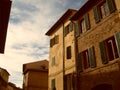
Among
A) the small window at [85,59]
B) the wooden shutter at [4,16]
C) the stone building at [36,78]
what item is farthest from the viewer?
the stone building at [36,78]

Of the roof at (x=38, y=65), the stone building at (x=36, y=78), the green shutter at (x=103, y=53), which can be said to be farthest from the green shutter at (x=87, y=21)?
the roof at (x=38, y=65)

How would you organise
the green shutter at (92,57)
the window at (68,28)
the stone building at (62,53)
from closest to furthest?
the green shutter at (92,57) → the stone building at (62,53) → the window at (68,28)

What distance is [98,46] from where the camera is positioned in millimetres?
13656

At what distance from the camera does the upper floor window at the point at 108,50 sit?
12.3m

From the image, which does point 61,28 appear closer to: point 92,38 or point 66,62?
point 66,62

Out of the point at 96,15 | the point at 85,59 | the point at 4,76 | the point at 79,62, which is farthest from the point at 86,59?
the point at 4,76

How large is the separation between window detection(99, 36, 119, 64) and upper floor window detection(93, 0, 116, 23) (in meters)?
1.97

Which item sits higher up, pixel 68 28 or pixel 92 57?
pixel 68 28

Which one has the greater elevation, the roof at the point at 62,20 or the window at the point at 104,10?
the roof at the point at 62,20

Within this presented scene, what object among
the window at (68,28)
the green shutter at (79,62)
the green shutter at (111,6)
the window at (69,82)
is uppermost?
the window at (68,28)

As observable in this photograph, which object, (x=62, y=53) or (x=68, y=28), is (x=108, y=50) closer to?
(x=62, y=53)

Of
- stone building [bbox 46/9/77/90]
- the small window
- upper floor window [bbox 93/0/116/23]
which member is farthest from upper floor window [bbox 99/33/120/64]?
stone building [bbox 46/9/77/90]

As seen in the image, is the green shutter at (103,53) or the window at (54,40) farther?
the window at (54,40)

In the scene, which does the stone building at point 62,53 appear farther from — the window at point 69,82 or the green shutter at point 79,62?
the green shutter at point 79,62
